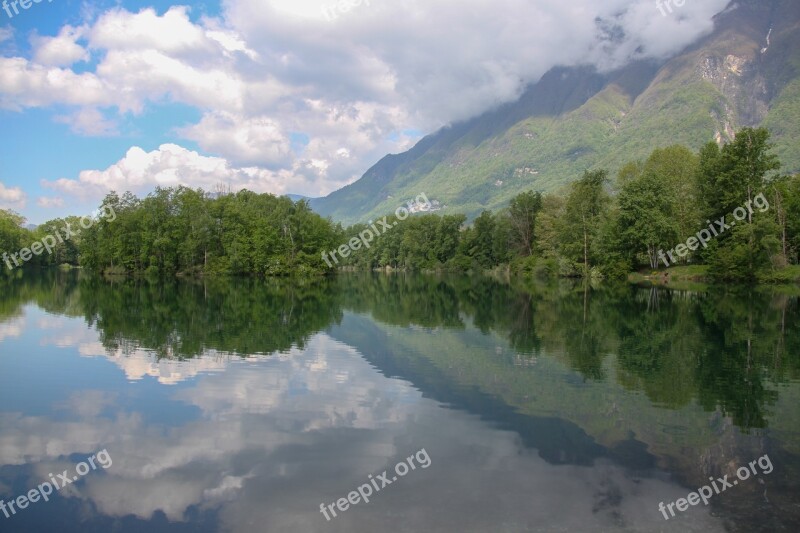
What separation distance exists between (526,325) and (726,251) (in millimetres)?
46939

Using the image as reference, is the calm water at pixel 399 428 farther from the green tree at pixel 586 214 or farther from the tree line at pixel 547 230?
the green tree at pixel 586 214

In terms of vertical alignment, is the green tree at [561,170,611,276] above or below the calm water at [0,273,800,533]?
above

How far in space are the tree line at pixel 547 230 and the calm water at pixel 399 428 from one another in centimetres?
4670

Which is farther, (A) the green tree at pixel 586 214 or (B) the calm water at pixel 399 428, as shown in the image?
(A) the green tree at pixel 586 214

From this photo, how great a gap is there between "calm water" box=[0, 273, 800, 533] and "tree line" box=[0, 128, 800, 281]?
153 feet

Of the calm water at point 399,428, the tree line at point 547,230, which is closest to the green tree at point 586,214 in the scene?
the tree line at point 547,230

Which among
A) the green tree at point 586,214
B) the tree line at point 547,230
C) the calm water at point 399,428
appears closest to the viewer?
the calm water at point 399,428

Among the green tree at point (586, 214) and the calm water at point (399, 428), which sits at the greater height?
the green tree at point (586, 214)

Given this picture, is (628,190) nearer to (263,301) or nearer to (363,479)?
(263,301)

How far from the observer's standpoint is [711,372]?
18594 mm

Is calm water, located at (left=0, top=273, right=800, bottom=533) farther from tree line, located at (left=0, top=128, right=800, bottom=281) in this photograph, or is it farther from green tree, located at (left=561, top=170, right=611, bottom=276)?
green tree, located at (left=561, top=170, right=611, bottom=276)

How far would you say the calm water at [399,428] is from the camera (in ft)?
29.1

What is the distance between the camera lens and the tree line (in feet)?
219

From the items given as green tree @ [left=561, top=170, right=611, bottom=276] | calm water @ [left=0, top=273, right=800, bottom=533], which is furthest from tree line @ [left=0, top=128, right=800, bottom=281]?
calm water @ [left=0, top=273, right=800, bottom=533]
